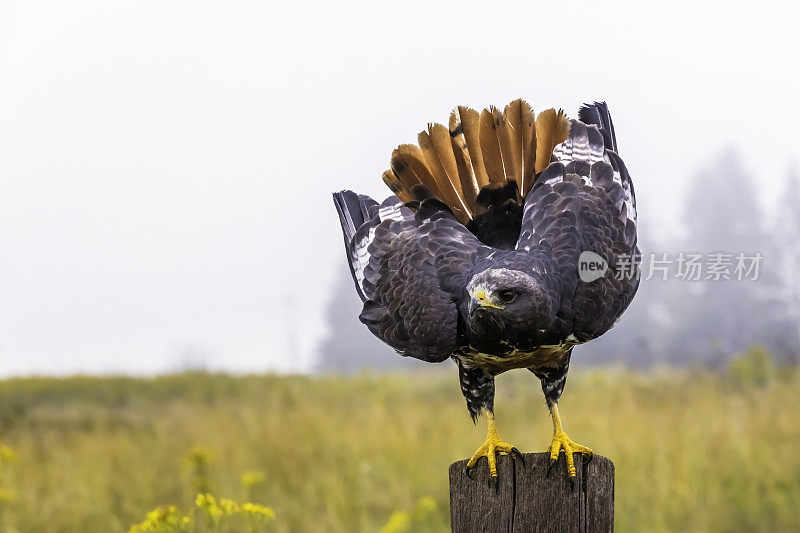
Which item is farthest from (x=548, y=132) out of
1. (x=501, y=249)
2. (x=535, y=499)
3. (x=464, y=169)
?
(x=535, y=499)

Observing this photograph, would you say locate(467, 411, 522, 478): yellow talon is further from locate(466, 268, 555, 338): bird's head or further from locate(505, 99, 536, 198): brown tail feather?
locate(505, 99, 536, 198): brown tail feather

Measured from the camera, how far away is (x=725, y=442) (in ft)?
23.7

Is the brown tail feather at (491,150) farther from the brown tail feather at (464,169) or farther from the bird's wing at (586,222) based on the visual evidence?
the bird's wing at (586,222)

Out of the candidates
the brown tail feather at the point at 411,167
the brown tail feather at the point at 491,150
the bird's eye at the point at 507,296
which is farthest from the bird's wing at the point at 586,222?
the brown tail feather at the point at 411,167

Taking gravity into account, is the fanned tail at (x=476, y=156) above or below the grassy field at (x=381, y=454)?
above

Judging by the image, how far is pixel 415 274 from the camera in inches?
150

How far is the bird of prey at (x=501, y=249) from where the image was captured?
133 inches

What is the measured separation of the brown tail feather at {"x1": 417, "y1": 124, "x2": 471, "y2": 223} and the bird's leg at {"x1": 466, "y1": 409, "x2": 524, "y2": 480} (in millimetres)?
1074

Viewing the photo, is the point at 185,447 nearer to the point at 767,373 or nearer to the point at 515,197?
the point at 515,197

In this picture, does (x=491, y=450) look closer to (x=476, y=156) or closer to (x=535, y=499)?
(x=535, y=499)

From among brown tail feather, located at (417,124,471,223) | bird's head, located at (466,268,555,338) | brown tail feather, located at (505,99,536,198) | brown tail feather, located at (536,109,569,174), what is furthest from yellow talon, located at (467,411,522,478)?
brown tail feather, located at (536,109,569,174)

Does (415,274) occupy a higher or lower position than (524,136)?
lower

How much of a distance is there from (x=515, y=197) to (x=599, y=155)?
1.58 ft

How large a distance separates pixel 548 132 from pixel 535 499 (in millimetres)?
1847
